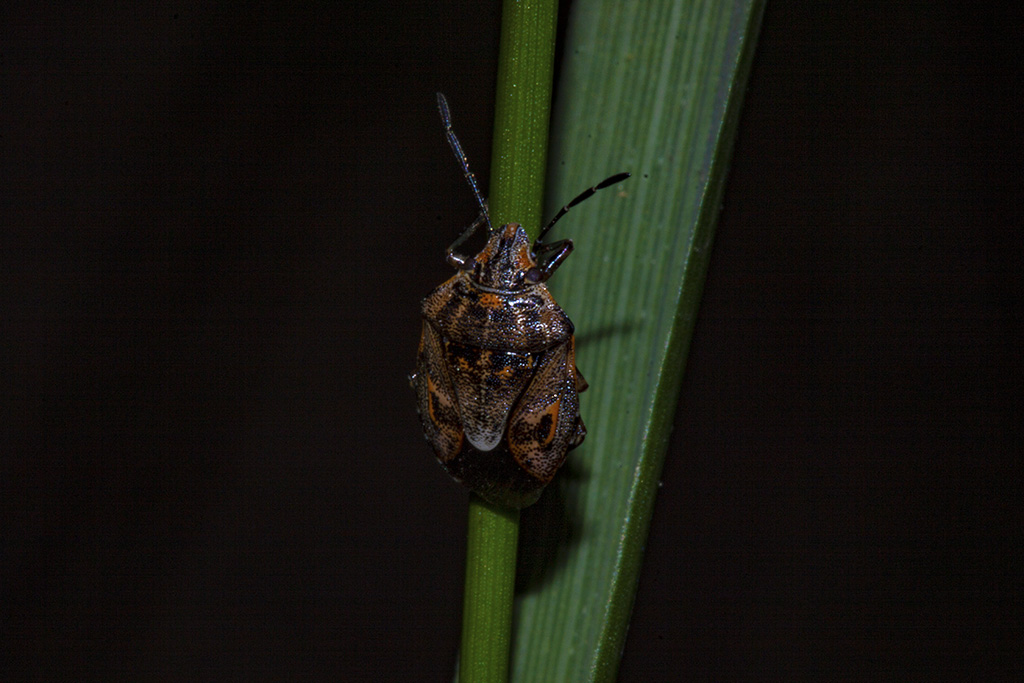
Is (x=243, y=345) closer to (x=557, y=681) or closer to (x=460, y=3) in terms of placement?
(x=460, y=3)

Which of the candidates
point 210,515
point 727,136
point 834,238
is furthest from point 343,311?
point 727,136

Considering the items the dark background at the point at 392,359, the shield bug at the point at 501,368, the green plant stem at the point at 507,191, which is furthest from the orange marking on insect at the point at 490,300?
the dark background at the point at 392,359

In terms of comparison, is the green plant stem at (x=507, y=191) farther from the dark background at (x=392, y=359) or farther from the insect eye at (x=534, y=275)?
the dark background at (x=392, y=359)

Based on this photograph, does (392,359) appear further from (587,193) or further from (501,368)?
(587,193)

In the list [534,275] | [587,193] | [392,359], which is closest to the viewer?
[587,193]

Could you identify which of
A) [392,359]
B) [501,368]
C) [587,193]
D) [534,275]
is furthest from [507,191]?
[392,359]

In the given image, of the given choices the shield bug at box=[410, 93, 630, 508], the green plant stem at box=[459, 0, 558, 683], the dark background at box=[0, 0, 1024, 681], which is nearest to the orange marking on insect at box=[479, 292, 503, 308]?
the shield bug at box=[410, 93, 630, 508]
